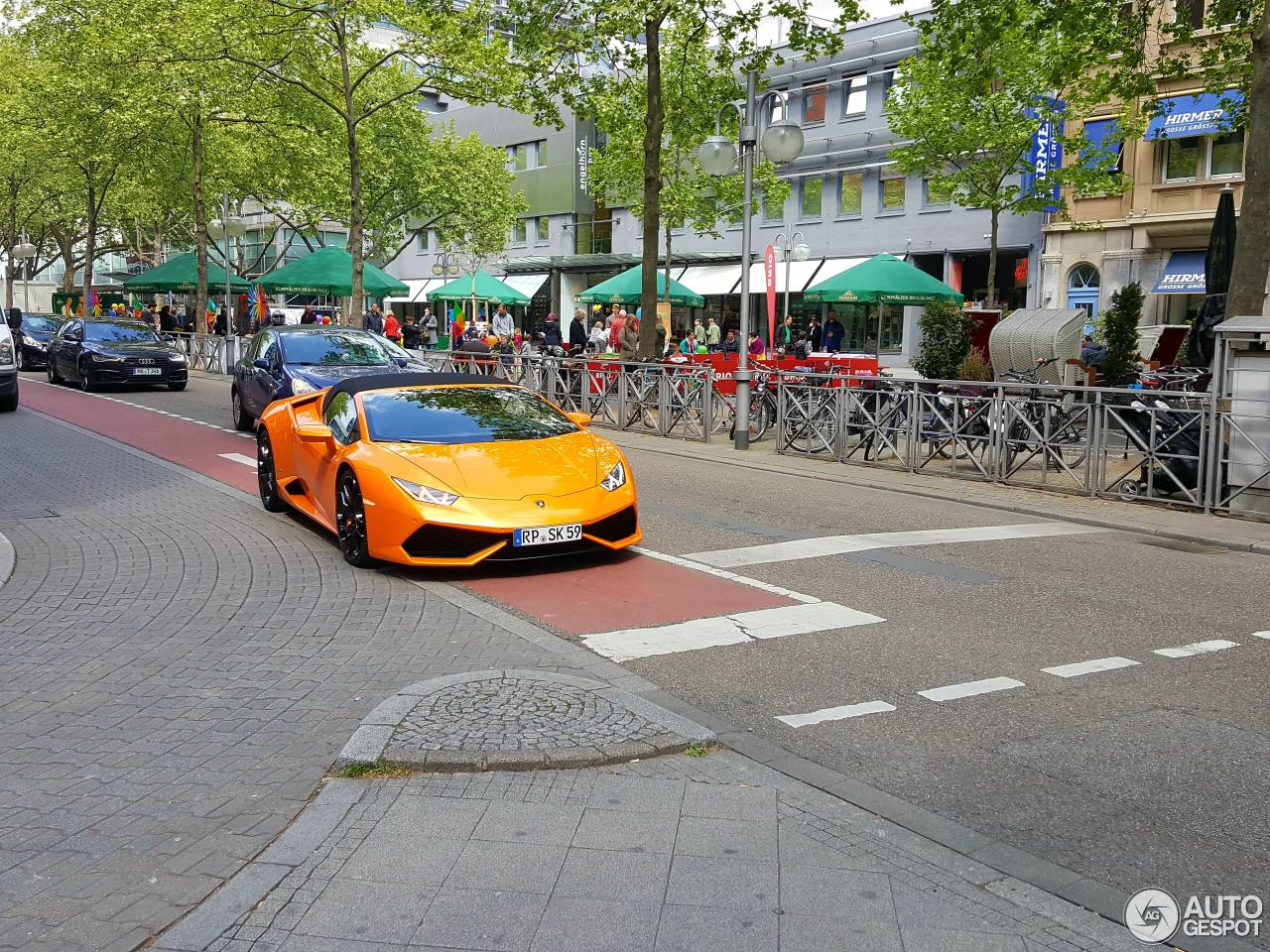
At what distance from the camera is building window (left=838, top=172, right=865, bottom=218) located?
4225cm

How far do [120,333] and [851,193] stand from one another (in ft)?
85.9

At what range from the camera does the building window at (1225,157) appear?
31688 millimetres

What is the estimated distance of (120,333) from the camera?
Answer: 84.6 ft

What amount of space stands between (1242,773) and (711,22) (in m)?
19.6

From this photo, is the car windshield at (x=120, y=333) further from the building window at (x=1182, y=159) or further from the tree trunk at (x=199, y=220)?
the building window at (x=1182, y=159)

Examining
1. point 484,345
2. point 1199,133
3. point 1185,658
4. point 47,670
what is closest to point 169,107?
point 484,345

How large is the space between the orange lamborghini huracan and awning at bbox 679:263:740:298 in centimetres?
3545

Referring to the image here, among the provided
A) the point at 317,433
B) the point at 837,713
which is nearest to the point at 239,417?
the point at 317,433

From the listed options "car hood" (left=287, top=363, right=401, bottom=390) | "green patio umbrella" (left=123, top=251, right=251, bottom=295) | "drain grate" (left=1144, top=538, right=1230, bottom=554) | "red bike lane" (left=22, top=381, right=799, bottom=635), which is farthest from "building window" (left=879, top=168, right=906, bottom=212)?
"red bike lane" (left=22, top=381, right=799, bottom=635)

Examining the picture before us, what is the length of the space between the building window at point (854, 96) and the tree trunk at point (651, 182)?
22.9 metres

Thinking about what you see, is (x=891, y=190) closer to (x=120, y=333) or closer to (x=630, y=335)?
(x=630, y=335)

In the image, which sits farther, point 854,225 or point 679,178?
point 854,225

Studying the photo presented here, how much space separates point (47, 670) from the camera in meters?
5.88
